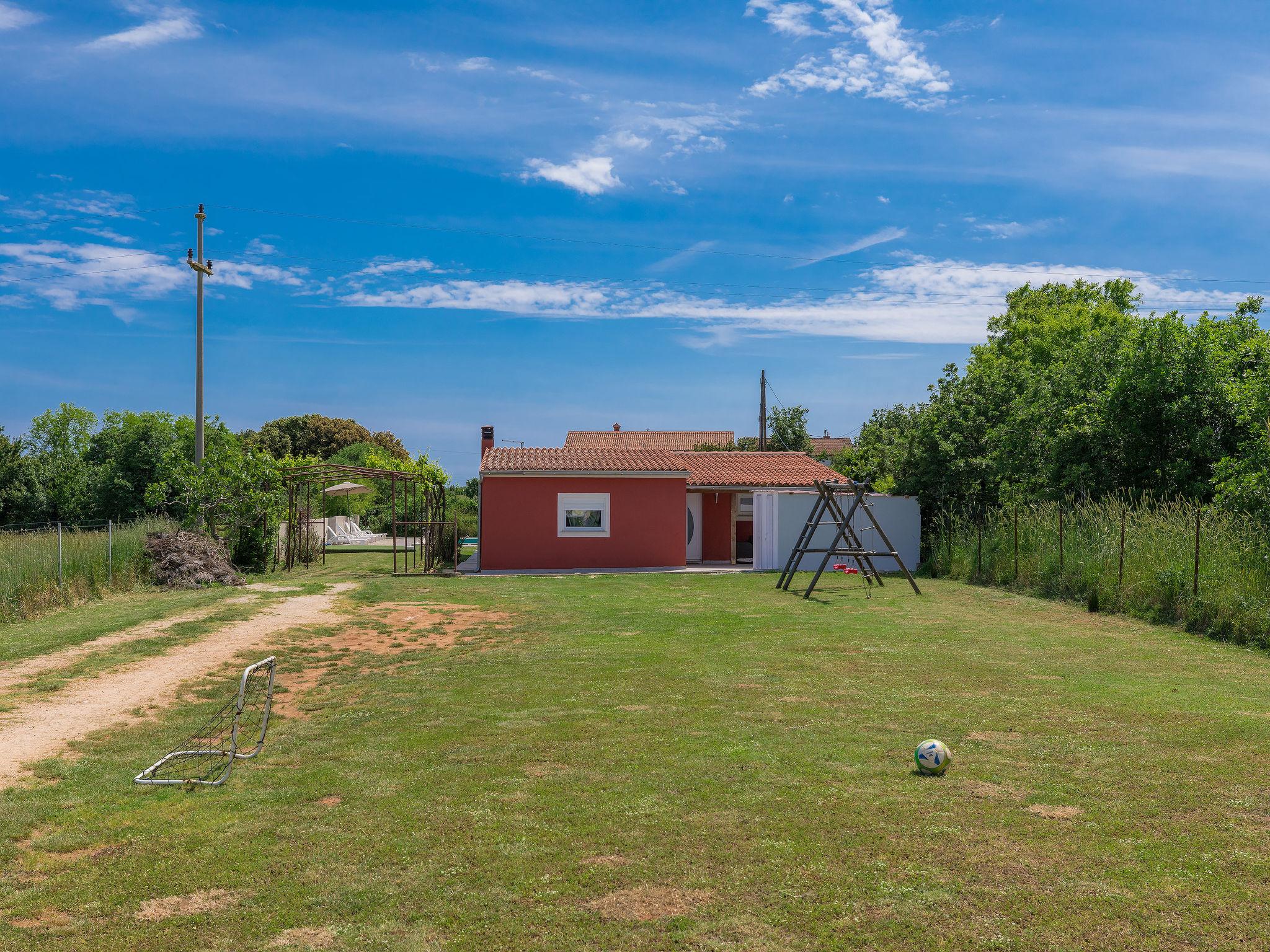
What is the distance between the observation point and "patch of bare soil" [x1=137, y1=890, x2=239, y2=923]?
4086 mm

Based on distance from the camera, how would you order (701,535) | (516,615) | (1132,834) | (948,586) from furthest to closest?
1. (701,535)
2. (948,586)
3. (516,615)
4. (1132,834)

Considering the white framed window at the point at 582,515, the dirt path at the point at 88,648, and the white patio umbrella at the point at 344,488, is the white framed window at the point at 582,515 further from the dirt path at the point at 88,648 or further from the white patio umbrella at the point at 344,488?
the white patio umbrella at the point at 344,488

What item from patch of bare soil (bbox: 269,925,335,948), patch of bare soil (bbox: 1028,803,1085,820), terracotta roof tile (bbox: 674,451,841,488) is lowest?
patch of bare soil (bbox: 269,925,335,948)

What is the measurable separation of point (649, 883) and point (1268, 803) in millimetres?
3901

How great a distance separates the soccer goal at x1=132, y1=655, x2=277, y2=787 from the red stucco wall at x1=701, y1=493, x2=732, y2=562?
63.7 ft

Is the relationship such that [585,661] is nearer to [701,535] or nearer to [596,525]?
[596,525]

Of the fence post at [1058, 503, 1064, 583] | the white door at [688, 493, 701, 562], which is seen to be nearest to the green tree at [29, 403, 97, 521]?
the white door at [688, 493, 701, 562]

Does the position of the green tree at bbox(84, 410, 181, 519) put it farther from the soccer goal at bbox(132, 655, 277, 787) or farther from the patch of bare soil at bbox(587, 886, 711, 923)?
the patch of bare soil at bbox(587, 886, 711, 923)

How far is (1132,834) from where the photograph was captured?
4941mm

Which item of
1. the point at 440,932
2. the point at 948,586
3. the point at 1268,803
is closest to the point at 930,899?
the point at 440,932

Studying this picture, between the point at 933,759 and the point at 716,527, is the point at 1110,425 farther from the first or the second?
the point at 933,759

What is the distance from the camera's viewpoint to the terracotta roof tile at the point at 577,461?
955 inches

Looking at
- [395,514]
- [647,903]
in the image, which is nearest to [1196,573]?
[647,903]

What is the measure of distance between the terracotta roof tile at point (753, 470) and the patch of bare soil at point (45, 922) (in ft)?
71.4
